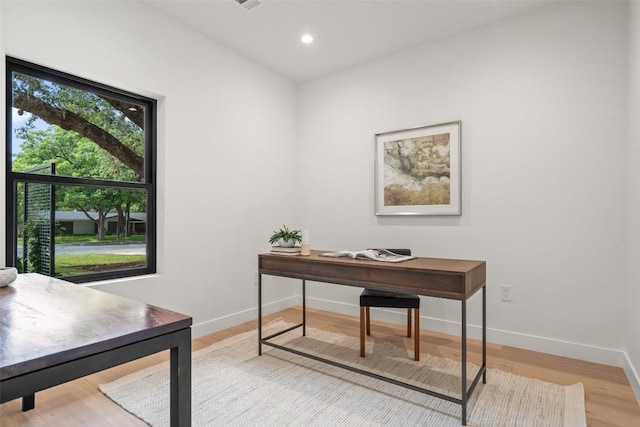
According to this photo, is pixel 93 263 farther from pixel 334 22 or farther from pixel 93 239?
pixel 334 22

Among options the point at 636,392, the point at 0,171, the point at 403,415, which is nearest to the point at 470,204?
the point at 636,392

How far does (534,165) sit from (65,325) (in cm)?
311

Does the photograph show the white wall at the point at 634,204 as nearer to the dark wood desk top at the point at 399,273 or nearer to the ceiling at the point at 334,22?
the ceiling at the point at 334,22

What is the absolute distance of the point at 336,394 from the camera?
6.94 ft

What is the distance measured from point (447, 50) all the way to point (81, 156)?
3.18 m

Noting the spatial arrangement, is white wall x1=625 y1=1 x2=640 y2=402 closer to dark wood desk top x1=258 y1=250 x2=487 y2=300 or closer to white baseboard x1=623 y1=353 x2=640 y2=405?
white baseboard x1=623 y1=353 x2=640 y2=405

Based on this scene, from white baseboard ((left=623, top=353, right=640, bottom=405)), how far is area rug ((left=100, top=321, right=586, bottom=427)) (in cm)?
30

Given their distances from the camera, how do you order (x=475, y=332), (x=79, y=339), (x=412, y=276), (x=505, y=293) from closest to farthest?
(x=79, y=339), (x=412, y=276), (x=505, y=293), (x=475, y=332)

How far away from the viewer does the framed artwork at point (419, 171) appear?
3166 mm

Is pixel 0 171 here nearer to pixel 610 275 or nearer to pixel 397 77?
pixel 397 77

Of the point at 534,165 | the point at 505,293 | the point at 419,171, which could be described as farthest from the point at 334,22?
the point at 505,293

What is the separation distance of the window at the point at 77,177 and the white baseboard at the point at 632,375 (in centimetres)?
344

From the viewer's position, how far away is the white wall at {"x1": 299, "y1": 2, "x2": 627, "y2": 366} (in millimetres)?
2543

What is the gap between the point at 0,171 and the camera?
2.08m
